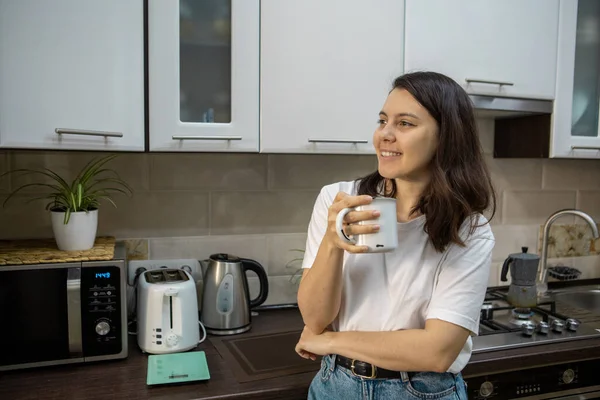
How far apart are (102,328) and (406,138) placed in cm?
93

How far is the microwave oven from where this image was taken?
1.33 meters

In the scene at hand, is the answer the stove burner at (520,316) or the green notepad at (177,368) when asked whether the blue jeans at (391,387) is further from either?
Result: the stove burner at (520,316)

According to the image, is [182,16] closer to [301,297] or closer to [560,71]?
[301,297]

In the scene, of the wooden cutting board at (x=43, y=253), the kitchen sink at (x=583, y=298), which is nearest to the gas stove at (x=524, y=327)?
the kitchen sink at (x=583, y=298)

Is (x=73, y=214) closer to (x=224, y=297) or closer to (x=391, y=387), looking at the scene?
(x=224, y=297)

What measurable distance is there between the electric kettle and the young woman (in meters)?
0.47

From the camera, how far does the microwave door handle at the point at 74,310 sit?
1.35m

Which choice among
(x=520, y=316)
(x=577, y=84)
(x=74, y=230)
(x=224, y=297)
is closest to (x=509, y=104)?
(x=577, y=84)

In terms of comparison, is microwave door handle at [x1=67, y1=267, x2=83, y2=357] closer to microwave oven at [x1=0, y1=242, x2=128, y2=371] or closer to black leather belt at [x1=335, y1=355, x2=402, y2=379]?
microwave oven at [x1=0, y1=242, x2=128, y2=371]

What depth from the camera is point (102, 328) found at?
1388 millimetres

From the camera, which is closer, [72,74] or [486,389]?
[72,74]

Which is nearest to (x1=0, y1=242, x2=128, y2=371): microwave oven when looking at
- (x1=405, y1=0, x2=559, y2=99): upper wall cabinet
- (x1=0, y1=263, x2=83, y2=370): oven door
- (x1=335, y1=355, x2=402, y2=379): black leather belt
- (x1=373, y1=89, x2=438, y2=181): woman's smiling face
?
(x1=0, y1=263, x2=83, y2=370): oven door

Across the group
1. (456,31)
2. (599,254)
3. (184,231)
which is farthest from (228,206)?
(599,254)

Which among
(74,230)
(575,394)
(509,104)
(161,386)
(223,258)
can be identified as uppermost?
(509,104)
